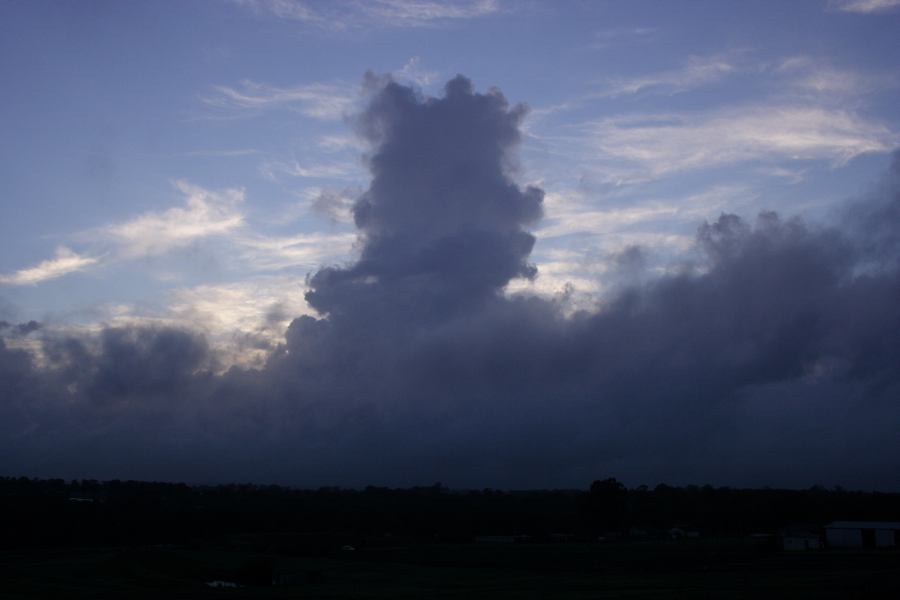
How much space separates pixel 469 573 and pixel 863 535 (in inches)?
1807

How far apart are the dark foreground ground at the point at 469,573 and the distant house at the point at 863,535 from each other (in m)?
7.72

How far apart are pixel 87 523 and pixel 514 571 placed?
7817cm

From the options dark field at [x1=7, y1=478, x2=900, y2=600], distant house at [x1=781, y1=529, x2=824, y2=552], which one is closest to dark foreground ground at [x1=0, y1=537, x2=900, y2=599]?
dark field at [x1=7, y1=478, x2=900, y2=600]

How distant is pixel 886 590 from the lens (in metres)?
47.6

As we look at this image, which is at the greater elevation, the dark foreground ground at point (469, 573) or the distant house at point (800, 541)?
the distant house at point (800, 541)

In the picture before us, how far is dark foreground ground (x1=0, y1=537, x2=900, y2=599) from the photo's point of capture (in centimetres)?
5425

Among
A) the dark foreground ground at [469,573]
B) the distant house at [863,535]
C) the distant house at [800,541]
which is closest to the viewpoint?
the dark foreground ground at [469,573]

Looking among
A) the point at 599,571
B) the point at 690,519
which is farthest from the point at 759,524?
the point at 599,571

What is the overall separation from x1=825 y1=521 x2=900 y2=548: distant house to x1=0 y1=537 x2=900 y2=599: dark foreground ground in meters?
7.72

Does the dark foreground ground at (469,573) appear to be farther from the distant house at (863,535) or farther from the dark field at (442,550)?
the distant house at (863,535)

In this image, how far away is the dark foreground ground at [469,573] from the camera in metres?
54.2

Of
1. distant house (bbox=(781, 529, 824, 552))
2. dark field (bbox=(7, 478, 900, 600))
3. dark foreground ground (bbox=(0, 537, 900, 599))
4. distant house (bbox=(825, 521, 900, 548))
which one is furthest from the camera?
distant house (bbox=(825, 521, 900, 548))

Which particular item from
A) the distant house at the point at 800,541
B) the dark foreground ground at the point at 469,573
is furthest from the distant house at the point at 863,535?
the dark foreground ground at the point at 469,573

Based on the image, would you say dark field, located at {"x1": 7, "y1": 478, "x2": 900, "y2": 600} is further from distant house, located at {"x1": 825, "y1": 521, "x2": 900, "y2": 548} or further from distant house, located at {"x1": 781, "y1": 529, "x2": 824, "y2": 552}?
distant house, located at {"x1": 825, "y1": 521, "x2": 900, "y2": 548}
